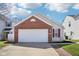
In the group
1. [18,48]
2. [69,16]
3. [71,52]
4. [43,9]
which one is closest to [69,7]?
[69,16]

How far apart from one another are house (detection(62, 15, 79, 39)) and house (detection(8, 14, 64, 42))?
0.15 metres

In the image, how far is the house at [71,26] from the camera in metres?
7.27

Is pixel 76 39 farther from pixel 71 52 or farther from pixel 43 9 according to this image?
pixel 43 9

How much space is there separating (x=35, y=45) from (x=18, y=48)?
499 mm

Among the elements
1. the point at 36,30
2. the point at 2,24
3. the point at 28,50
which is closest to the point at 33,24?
the point at 36,30

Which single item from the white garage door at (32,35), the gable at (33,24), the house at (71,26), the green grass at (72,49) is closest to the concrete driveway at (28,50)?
the white garage door at (32,35)

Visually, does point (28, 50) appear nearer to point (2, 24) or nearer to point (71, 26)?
point (2, 24)

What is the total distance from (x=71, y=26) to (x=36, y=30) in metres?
1.01

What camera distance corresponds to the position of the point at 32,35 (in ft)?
24.5

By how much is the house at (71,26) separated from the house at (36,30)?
150 mm

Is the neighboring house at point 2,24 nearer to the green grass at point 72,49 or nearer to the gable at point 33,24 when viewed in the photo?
the gable at point 33,24

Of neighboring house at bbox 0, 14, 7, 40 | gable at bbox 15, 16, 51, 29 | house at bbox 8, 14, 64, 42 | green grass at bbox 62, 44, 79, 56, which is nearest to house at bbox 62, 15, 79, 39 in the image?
house at bbox 8, 14, 64, 42

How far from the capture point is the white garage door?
24.4 ft

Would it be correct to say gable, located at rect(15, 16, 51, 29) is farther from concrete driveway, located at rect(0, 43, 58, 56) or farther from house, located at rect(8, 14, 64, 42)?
concrete driveway, located at rect(0, 43, 58, 56)
